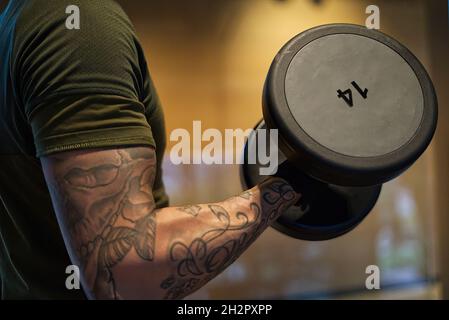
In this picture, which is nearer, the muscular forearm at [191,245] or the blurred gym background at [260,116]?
the muscular forearm at [191,245]

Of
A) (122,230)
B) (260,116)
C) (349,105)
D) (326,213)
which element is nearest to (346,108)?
(349,105)

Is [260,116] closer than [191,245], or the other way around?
[191,245]

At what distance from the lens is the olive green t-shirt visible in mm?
559

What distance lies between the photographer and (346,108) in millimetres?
695

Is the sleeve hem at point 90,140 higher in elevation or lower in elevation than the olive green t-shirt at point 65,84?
lower

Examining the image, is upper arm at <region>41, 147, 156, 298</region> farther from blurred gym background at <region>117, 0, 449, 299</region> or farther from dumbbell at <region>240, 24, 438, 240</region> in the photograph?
blurred gym background at <region>117, 0, 449, 299</region>

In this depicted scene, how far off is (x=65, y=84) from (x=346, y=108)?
44 centimetres

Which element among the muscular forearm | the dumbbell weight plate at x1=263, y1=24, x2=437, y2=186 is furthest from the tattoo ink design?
the dumbbell weight plate at x1=263, y1=24, x2=437, y2=186

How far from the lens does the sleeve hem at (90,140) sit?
0.56 meters

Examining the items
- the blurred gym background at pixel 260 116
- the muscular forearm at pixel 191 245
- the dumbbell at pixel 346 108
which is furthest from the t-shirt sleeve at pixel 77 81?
the blurred gym background at pixel 260 116

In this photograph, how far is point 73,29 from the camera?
1.91ft

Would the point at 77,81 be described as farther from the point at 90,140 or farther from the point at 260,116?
the point at 260,116

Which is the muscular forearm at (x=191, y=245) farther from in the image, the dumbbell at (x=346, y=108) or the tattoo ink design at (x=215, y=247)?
the dumbbell at (x=346, y=108)
